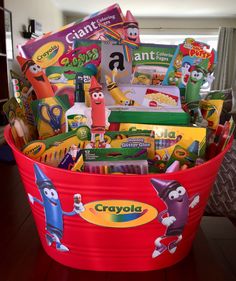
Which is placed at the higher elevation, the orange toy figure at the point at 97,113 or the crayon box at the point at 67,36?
the crayon box at the point at 67,36

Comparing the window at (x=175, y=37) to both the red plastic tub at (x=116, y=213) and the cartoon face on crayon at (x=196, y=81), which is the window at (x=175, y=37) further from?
the red plastic tub at (x=116, y=213)

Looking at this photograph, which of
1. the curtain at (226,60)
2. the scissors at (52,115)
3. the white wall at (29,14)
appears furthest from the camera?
the curtain at (226,60)

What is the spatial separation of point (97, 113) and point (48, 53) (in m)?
0.17

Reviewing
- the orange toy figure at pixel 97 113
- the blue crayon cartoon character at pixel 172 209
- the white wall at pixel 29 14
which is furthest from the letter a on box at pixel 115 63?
the white wall at pixel 29 14

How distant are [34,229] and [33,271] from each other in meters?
0.09

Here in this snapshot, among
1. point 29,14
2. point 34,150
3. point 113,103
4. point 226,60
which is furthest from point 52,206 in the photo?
point 226,60

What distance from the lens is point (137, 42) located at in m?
0.43

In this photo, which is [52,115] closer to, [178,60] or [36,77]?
[36,77]

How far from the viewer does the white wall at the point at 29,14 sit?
312 cm

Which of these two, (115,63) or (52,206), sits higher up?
(115,63)

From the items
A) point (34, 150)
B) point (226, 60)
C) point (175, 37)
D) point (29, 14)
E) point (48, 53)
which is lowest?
point (226, 60)

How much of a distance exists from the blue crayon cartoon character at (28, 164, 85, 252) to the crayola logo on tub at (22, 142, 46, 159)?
30mm

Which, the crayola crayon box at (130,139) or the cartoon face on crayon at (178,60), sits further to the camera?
the cartoon face on crayon at (178,60)

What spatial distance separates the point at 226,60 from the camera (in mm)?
6703
